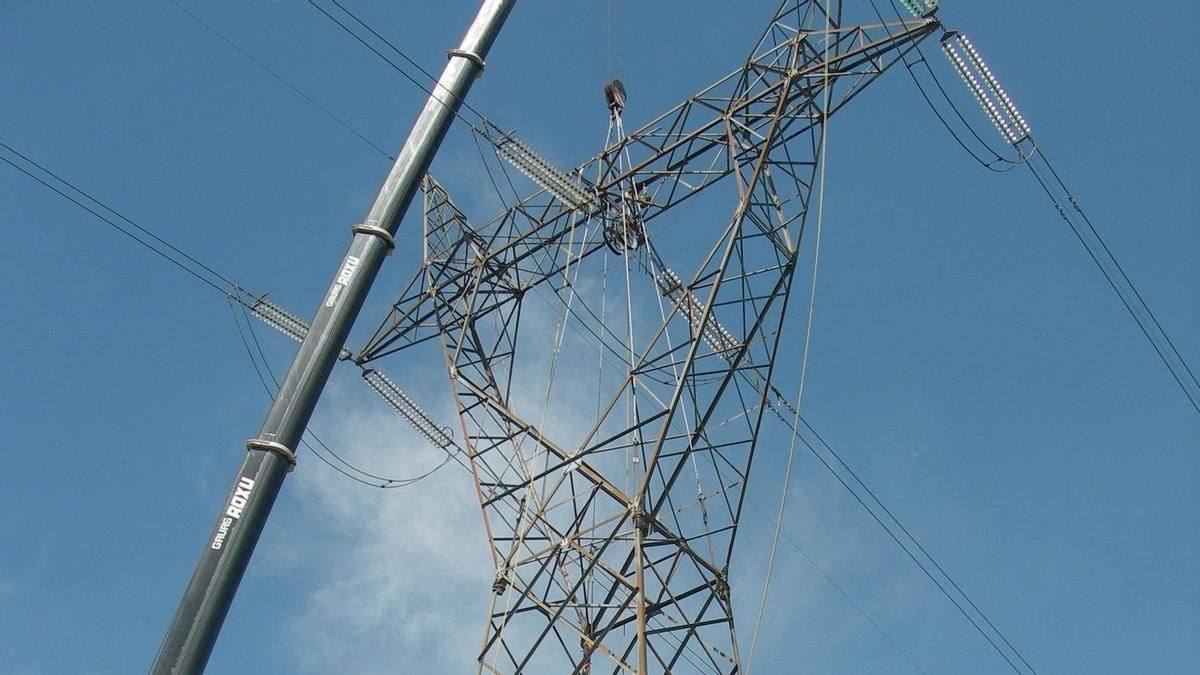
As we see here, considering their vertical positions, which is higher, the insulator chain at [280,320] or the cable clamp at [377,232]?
the insulator chain at [280,320]

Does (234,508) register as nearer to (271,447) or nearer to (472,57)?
(271,447)

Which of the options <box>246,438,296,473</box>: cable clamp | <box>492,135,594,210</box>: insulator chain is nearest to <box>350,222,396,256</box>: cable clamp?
<box>246,438,296,473</box>: cable clamp

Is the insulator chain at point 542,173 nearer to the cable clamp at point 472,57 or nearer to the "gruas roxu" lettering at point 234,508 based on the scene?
the cable clamp at point 472,57

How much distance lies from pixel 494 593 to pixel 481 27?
8867 millimetres

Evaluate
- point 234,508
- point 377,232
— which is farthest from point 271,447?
point 377,232

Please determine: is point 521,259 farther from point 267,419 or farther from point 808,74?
point 267,419

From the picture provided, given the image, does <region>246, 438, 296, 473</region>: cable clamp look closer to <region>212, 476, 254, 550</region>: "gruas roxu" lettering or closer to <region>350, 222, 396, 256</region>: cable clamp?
<region>212, 476, 254, 550</region>: "gruas roxu" lettering

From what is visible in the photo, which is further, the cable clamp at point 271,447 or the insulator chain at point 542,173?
the insulator chain at point 542,173

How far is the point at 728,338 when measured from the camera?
20.3m

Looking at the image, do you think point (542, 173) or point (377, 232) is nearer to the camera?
point (377, 232)

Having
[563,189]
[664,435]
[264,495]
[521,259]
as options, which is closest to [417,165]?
[264,495]

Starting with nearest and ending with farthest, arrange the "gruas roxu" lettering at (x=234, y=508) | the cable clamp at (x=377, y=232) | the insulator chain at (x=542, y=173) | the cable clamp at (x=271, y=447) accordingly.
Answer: the "gruas roxu" lettering at (x=234, y=508)
the cable clamp at (x=271, y=447)
the cable clamp at (x=377, y=232)
the insulator chain at (x=542, y=173)

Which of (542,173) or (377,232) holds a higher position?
(542,173)

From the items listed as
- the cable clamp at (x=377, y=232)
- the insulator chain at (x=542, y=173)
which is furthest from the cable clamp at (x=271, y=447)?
the insulator chain at (x=542, y=173)
